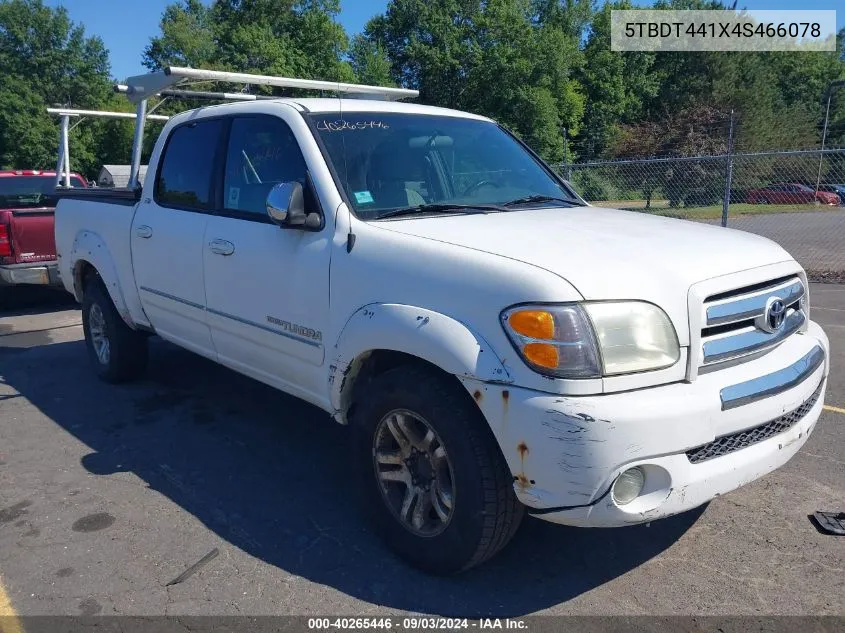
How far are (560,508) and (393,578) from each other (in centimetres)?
91

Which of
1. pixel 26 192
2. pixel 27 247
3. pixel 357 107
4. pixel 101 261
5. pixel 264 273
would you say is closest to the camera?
pixel 264 273

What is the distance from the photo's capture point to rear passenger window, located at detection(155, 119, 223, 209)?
14.6 feet

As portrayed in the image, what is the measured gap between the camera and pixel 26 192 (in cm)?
993

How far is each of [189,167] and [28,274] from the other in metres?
4.96

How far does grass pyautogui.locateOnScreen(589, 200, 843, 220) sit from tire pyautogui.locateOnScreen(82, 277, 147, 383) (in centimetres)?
1088

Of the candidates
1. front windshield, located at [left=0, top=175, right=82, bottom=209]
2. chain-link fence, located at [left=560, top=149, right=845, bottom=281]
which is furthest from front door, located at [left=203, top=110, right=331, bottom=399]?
chain-link fence, located at [left=560, top=149, right=845, bottom=281]

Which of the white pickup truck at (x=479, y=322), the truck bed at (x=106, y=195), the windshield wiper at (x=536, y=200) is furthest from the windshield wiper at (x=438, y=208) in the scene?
the truck bed at (x=106, y=195)

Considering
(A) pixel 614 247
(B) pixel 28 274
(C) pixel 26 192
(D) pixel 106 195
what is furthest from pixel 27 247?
(A) pixel 614 247

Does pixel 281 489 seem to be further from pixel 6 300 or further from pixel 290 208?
pixel 6 300

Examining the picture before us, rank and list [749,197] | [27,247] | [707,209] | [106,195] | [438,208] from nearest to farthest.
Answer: [438,208]
[106,195]
[27,247]
[707,209]
[749,197]

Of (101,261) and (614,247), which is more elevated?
(614,247)

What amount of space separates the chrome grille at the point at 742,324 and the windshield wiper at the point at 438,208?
128 centimetres

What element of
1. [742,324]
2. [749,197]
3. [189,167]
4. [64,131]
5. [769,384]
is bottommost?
[769,384]

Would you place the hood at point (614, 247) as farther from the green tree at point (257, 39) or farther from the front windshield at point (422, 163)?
the green tree at point (257, 39)
